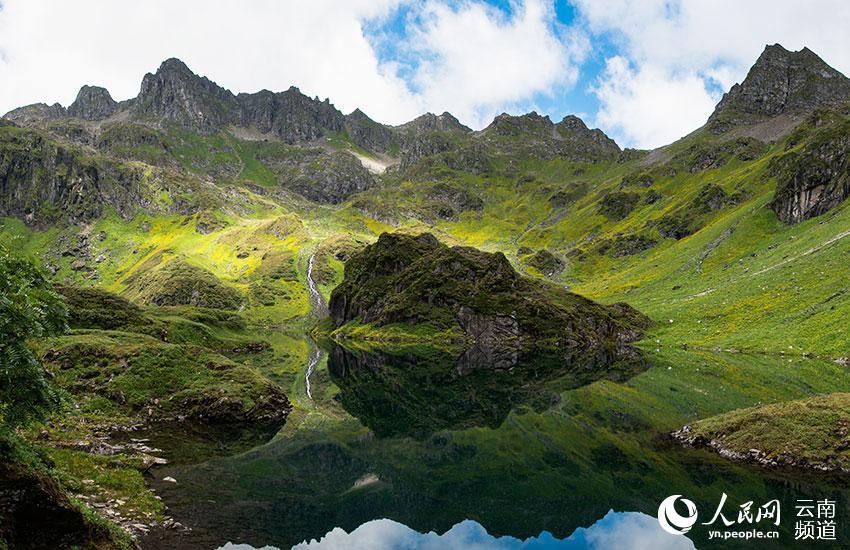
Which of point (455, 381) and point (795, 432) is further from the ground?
point (455, 381)

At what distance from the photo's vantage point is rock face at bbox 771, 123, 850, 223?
16562cm

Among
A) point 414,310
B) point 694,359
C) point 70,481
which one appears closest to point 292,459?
point 70,481

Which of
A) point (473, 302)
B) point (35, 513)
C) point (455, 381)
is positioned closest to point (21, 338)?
point (35, 513)

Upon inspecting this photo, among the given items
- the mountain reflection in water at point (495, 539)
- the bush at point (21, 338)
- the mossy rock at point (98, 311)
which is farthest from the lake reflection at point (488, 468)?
the mossy rock at point (98, 311)

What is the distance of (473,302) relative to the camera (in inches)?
5497

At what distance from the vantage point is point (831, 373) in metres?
65.6

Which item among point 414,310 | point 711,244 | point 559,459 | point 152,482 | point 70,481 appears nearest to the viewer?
point 70,481

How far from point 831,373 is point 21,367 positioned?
273ft

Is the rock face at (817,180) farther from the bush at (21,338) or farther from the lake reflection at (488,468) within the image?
the bush at (21,338)

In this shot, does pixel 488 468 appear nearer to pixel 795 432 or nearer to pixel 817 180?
pixel 795 432

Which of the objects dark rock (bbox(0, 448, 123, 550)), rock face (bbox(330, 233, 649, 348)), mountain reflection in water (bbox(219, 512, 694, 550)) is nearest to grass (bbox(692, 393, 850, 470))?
mountain reflection in water (bbox(219, 512, 694, 550))

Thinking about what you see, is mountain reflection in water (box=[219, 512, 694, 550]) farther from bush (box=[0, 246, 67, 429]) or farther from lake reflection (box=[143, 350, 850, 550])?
bush (box=[0, 246, 67, 429])

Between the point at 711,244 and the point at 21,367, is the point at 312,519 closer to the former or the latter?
the point at 21,367

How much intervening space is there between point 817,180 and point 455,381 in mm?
164859
